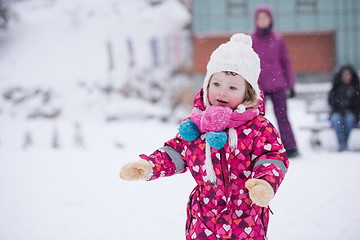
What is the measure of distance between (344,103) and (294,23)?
11182 mm

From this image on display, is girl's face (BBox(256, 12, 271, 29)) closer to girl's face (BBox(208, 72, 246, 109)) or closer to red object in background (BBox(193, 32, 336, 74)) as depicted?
girl's face (BBox(208, 72, 246, 109))

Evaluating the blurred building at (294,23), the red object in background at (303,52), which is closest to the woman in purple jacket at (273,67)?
the blurred building at (294,23)

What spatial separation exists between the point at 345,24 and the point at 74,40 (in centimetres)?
1234

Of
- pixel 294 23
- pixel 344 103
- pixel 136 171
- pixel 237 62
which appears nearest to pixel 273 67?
pixel 344 103

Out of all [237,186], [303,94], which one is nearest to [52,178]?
[237,186]

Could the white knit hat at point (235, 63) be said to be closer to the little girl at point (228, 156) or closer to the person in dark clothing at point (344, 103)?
the little girl at point (228, 156)

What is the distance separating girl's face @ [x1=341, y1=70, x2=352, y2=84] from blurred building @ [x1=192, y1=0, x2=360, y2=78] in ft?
32.2

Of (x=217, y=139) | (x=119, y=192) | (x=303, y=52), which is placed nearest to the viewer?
(x=217, y=139)

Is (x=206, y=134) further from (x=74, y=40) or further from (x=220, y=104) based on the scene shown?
(x=74, y=40)

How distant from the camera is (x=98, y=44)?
18609mm

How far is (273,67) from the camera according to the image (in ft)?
14.8

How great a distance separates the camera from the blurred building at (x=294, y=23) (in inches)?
613

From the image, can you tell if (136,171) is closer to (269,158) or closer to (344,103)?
(269,158)

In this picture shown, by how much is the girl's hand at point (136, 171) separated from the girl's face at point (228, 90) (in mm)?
419
